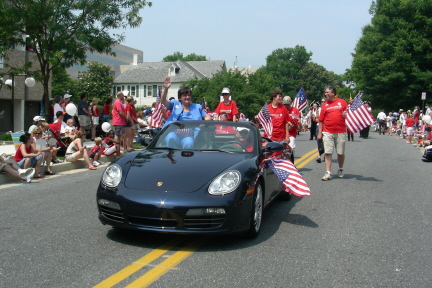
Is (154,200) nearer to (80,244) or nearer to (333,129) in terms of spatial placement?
(80,244)

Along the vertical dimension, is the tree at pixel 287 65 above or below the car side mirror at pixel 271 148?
above

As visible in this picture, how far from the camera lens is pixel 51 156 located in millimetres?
10938

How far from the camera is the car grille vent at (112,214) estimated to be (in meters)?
4.80

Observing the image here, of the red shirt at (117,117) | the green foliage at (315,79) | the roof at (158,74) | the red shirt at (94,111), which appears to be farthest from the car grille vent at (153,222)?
the green foliage at (315,79)

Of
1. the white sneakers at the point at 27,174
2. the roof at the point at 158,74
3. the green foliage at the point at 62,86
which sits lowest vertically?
the white sneakers at the point at 27,174

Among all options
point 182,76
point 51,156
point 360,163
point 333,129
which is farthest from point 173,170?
point 182,76

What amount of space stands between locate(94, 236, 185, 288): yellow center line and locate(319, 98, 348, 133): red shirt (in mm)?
5872

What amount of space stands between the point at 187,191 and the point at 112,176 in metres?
0.91

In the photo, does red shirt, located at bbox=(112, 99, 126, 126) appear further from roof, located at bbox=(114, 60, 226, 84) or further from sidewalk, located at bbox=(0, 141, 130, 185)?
roof, located at bbox=(114, 60, 226, 84)

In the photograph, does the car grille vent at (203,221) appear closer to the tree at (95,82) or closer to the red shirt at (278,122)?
the red shirt at (278,122)

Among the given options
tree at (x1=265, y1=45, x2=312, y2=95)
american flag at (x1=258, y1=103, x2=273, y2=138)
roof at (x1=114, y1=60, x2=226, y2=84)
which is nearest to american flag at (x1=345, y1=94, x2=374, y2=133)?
american flag at (x1=258, y1=103, x2=273, y2=138)

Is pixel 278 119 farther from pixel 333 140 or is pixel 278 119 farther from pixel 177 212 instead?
pixel 177 212

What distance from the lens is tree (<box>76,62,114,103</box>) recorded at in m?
78.8

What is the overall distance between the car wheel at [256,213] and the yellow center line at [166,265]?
494 mm
